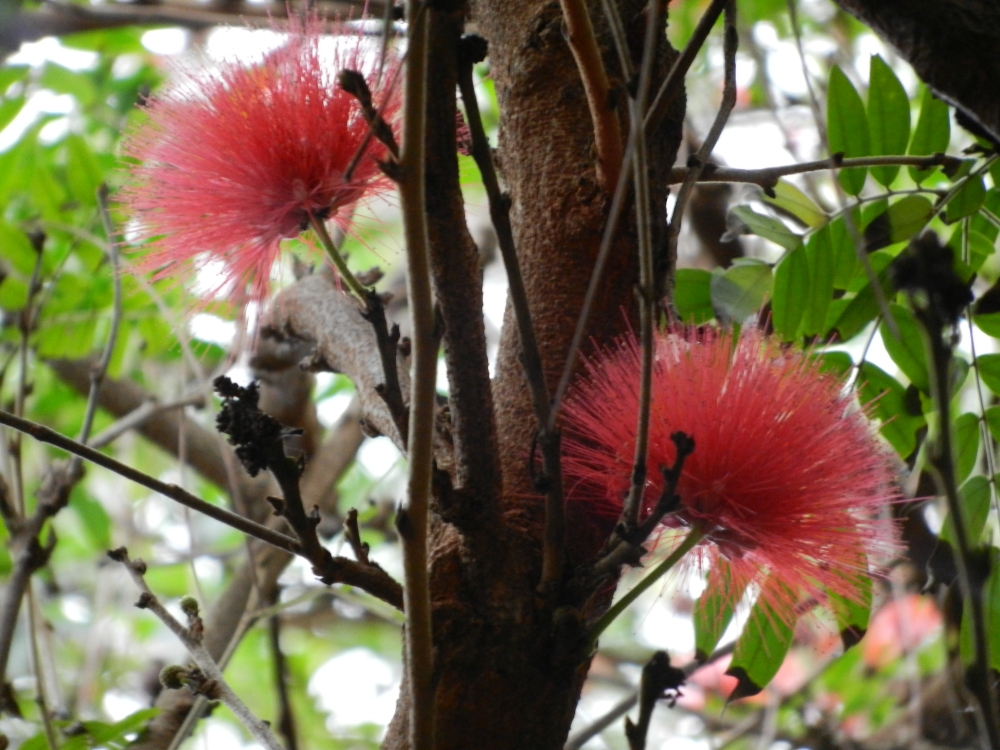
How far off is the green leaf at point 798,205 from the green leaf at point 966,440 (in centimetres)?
32

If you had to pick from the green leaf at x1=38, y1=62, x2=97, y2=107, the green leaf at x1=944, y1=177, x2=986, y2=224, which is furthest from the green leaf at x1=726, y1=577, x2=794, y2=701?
the green leaf at x1=38, y1=62, x2=97, y2=107

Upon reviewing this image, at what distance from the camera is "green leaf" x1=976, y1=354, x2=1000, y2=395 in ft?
4.55

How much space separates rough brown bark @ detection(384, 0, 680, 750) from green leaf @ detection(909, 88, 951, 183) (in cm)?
47

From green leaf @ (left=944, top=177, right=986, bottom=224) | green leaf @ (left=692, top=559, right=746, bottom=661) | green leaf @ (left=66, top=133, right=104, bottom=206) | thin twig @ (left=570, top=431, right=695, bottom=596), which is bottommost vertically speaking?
thin twig @ (left=570, top=431, right=695, bottom=596)

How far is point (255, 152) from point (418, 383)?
0.54m

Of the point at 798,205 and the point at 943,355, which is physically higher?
the point at 798,205

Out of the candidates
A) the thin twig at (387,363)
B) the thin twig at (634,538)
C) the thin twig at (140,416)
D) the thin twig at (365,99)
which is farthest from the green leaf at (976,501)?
the thin twig at (140,416)

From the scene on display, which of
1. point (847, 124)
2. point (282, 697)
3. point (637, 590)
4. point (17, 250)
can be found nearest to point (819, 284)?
point (847, 124)

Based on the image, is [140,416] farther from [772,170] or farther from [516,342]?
[772,170]

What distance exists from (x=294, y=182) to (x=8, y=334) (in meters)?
1.72

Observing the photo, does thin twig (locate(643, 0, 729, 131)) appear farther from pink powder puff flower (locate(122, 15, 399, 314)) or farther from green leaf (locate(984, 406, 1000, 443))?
green leaf (locate(984, 406, 1000, 443))

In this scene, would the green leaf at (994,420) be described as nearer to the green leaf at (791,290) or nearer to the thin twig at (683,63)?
the green leaf at (791,290)

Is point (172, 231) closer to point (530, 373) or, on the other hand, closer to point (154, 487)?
point (154, 487)

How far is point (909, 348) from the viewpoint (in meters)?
1.36
